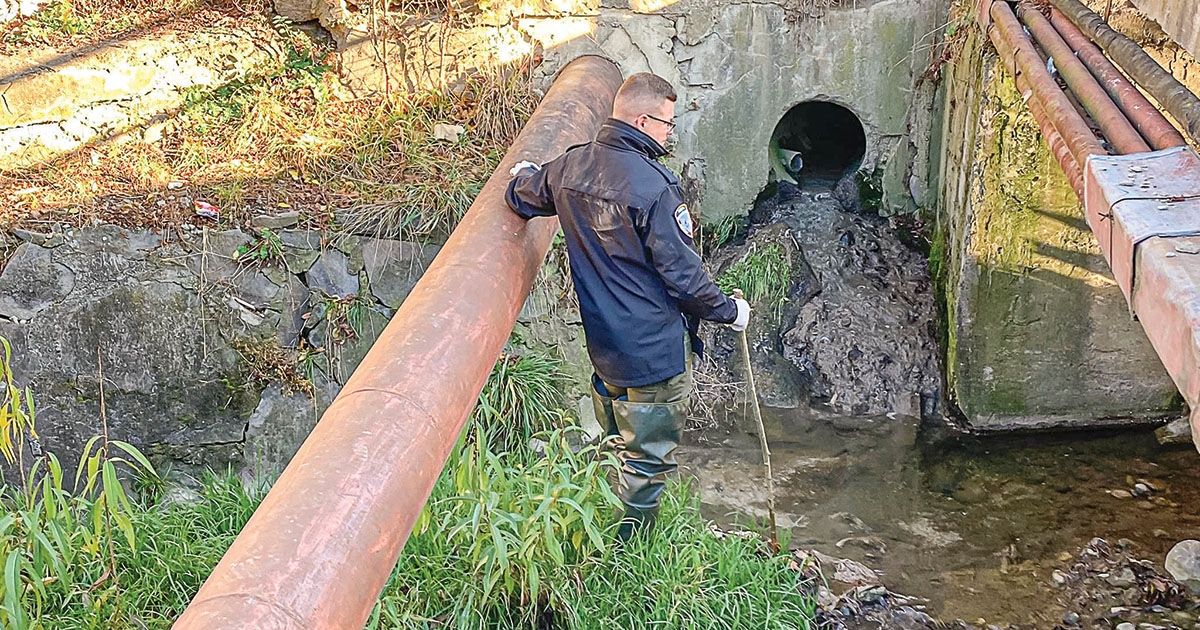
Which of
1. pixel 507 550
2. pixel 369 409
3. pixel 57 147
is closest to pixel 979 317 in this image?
pixel 507 550

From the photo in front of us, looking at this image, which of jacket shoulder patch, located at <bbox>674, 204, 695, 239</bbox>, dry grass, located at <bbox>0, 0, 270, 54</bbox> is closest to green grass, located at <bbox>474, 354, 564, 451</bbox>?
jacket shoulder patch, located at <bbox>674, 204, 695, 239</bbox>

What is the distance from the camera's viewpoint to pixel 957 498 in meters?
5.09

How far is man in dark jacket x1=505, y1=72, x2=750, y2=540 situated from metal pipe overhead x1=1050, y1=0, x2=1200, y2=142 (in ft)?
4.60

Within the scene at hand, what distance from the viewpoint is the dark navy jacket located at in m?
3.15

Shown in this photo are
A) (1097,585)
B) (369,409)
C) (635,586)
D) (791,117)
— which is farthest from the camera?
(791,117)

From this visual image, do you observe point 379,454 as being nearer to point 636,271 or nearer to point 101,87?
point 636,271

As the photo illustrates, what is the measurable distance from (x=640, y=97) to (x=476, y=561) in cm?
159

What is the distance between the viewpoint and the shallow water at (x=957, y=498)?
448cm

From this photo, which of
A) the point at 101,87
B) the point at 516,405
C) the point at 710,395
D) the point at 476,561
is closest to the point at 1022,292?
the point at 710,395

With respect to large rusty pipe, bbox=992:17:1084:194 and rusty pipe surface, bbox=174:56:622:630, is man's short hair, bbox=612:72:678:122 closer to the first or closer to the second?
rusty pipe surface, bbox=174:56:622:630

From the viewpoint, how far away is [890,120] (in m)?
6.08

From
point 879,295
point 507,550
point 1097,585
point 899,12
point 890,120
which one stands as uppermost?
point 899,12

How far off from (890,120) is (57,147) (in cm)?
471

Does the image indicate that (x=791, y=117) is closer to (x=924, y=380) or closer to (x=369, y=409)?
(x=924, y=380)
